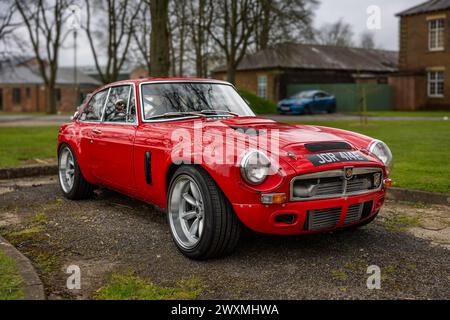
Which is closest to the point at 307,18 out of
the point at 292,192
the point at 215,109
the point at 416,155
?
the point at 416,155

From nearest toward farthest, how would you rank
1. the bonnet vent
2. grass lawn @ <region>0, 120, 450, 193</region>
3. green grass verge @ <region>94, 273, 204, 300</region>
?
green grass verge @ <region>94, 273, 204, 300</region>
the bonnet vent
grass lawn @ <region>0, 120, 450, 193</region>

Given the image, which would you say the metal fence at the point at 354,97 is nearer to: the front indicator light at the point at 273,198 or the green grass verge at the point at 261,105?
the green grass verge at the point at 261,105

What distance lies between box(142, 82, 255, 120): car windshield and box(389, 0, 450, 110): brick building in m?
29.4

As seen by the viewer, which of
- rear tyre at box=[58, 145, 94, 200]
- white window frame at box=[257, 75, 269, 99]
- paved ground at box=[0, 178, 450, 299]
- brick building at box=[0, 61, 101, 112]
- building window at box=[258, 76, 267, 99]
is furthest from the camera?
brick building at box=[0, 61, 101, 112]

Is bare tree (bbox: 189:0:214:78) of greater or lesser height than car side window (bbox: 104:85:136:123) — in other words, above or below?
above

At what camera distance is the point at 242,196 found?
147 inches

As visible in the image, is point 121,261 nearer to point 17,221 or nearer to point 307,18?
point 17,221

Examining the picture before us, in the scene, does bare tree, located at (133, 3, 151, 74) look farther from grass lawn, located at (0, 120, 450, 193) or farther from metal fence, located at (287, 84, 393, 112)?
grass lawn, located at (0, 120, 450, 193)

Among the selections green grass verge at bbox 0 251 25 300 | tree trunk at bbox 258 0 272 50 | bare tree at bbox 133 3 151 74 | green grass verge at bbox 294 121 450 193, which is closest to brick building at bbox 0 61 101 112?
bare tree at bbox 133 3 151 74

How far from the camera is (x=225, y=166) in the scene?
3768mm

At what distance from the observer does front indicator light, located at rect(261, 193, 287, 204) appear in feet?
12.1

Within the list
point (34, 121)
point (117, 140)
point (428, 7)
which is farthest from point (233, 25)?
point (117, 140)

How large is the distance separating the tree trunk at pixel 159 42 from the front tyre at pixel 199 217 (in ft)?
32.7
